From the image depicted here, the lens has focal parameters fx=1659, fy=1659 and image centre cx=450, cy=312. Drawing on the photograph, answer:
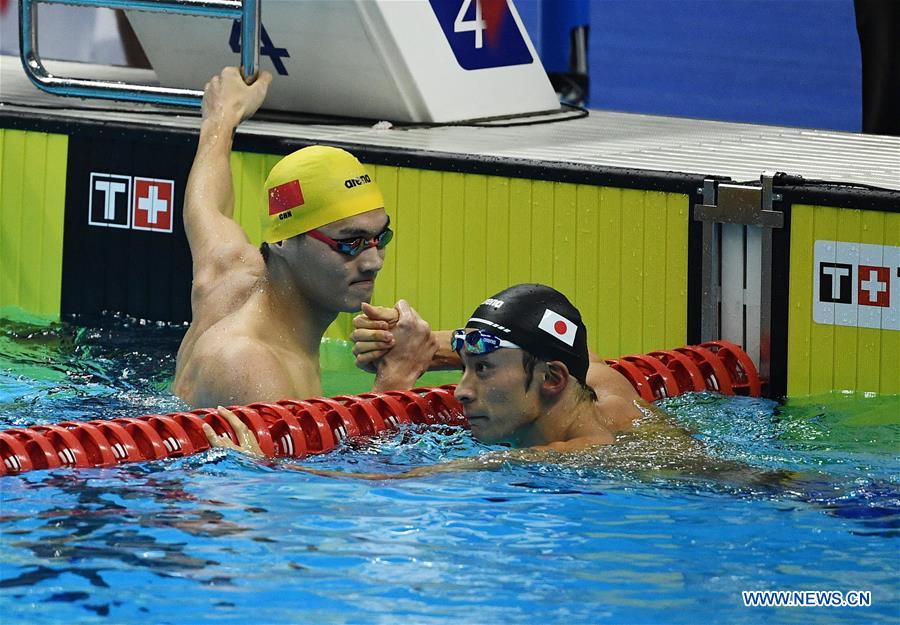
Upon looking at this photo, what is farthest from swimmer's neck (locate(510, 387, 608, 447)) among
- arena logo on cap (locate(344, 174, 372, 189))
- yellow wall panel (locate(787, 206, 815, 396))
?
yellow wall panel (locate(787, 206, 815, 396))

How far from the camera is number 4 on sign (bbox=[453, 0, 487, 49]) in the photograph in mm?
6340

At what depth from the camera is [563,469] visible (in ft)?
13.3

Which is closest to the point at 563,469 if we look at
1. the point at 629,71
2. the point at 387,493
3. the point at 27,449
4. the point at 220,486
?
the point at 387,493

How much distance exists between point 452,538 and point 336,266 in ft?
3.20

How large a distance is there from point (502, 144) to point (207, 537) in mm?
2617

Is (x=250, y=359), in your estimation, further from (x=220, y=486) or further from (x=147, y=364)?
(x=147, y=364)

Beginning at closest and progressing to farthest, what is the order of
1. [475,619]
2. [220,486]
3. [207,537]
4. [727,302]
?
[475,619]
[207,537]
[220,486]
[727,302]

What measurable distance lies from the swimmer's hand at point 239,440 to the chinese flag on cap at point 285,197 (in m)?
0.61

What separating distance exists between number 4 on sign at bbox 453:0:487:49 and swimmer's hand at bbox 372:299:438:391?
2021 millimetres

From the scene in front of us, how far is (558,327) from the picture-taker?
4109mm

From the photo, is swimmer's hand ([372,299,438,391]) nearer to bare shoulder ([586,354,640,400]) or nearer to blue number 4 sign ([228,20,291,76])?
bare shoulder ([586,354,640,400])

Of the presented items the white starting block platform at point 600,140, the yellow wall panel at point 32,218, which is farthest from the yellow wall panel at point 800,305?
the yellow wall panel at point 32,218

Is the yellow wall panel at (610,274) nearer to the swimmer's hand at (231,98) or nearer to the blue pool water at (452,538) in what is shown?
the blue pool water at (452,538)

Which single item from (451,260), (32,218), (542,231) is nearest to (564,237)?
(542,231)
